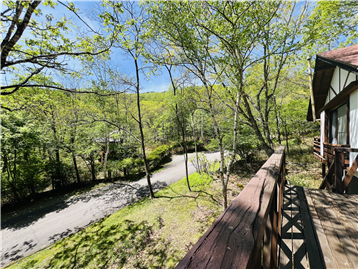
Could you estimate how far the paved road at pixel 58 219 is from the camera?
591 cm

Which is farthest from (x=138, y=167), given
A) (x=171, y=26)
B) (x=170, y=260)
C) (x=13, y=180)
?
(x=171, y=26)

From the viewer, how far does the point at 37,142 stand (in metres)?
8.85

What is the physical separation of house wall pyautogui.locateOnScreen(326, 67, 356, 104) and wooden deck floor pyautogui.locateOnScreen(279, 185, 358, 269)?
5.08m

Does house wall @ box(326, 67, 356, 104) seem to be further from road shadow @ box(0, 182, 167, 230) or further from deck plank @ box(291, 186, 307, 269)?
road shadow @ box(0, 182, 167, 230)

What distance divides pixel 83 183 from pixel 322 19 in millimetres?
17752

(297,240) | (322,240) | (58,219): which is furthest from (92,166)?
(322,240)

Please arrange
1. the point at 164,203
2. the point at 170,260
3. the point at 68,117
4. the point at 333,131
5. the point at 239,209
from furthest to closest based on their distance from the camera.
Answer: the point at 68,117 < the point at 164,203 < the point at 333,131 < the point at 170,260 < the point at 239,209

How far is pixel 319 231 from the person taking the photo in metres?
2.09

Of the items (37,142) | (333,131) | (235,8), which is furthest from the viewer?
(37,142)

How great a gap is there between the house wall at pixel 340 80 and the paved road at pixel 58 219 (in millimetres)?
10576

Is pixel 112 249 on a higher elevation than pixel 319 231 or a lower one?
lower

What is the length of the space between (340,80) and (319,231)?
7.40 meters

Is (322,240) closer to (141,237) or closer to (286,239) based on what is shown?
(286,239)

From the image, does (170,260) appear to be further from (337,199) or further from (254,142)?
(254,142)
